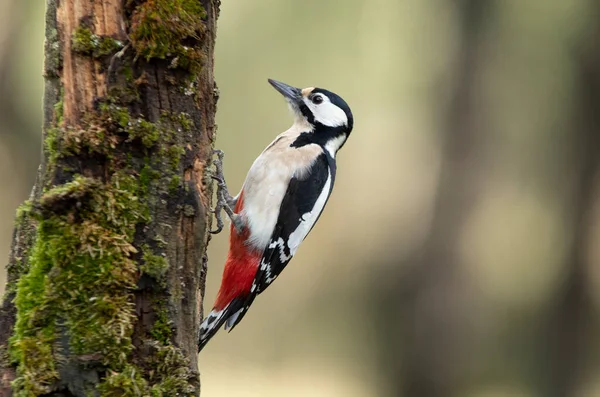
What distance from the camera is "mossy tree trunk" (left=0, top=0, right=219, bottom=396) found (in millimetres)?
2012

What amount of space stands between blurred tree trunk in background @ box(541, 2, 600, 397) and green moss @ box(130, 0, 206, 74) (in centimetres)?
555

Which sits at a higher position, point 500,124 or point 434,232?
point 500,124

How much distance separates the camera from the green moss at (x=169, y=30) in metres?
2.16

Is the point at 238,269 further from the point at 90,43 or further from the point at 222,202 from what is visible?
the point at 90,43

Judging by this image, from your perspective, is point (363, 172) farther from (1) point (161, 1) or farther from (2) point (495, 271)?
(1) point (161, 1)

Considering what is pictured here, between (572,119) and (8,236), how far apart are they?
17.5ft

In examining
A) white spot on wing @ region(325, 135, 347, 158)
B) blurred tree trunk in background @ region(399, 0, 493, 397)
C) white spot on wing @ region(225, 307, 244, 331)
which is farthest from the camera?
blurred tree trunk in background @ region(399, 0, 493, 397)

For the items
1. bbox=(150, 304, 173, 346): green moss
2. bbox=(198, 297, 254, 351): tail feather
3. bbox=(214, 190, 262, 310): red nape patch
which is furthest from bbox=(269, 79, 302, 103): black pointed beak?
bbox=(150, 304, 173, 346): green moss

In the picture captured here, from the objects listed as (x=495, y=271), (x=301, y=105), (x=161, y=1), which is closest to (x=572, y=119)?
(x=495, y=271)

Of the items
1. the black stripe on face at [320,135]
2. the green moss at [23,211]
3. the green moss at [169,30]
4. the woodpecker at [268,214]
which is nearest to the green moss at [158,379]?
the green moss at [23,211]

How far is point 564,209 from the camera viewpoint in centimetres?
707

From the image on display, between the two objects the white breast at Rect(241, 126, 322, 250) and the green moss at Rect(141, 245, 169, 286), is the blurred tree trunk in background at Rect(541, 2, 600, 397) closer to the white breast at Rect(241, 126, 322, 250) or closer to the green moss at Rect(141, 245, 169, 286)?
the white breast at Rect(241, 126, 322, 250)

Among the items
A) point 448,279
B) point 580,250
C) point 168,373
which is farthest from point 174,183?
point 580,250

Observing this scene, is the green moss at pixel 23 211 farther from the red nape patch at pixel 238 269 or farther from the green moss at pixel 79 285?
the red nape patch at pixel 238 269
